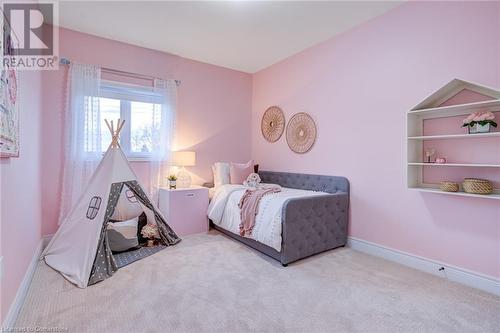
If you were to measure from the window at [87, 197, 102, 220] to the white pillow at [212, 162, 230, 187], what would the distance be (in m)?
1.73

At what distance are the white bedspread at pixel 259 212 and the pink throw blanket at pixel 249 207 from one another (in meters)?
0.05

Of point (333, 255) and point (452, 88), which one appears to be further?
point (333, 255)

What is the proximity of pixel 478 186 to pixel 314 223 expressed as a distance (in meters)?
1.43

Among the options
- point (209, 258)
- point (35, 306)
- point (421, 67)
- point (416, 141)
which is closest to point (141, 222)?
point (209, 258)

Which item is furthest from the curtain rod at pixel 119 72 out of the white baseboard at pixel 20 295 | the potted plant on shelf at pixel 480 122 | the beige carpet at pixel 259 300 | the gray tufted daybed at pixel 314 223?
the potted plant on shelf at pixel 480 122

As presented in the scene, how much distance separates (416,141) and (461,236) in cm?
93

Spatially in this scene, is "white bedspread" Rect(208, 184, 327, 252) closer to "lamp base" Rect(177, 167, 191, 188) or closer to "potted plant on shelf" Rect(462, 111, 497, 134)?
"lamp base" Rect(177, 167, 191, 188)

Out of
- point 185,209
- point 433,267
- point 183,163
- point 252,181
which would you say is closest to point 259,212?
point 252,181

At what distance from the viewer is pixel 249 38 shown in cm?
342

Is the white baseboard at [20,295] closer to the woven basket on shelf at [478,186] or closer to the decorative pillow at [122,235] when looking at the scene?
the decorative pillow at [122,235]

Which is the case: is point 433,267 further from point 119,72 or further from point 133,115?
point 119,72

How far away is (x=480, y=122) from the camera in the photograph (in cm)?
208

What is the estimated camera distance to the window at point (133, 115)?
136 inches

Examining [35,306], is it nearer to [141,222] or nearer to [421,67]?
[141,222]
